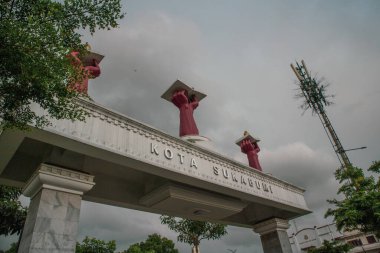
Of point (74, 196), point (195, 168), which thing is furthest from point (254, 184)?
point (74, 196)

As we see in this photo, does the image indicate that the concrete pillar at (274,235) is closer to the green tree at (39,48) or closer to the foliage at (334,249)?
the foliage at (334,249)

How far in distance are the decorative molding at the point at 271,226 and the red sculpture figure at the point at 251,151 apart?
3196mm

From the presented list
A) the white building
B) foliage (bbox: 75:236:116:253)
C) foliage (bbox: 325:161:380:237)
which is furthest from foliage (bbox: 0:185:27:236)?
the white building

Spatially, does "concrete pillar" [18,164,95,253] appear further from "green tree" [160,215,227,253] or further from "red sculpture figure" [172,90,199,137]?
"green tree" [160,215,227,253]

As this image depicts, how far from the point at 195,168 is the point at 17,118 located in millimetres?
5526

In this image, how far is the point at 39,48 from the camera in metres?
4.62

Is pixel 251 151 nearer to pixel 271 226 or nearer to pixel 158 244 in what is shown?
pixel 271 226

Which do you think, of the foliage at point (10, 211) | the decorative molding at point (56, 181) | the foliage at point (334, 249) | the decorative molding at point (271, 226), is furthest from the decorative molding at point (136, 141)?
the foliage at point (10, 211)

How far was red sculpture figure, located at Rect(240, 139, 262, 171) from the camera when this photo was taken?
16.2 meters

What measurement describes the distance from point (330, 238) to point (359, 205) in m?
33.8

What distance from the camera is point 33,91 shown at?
4.87m

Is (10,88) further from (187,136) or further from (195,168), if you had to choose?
(187,136)

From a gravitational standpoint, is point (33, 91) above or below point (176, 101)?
below

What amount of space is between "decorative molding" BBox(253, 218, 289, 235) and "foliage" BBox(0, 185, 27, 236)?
602 inches
